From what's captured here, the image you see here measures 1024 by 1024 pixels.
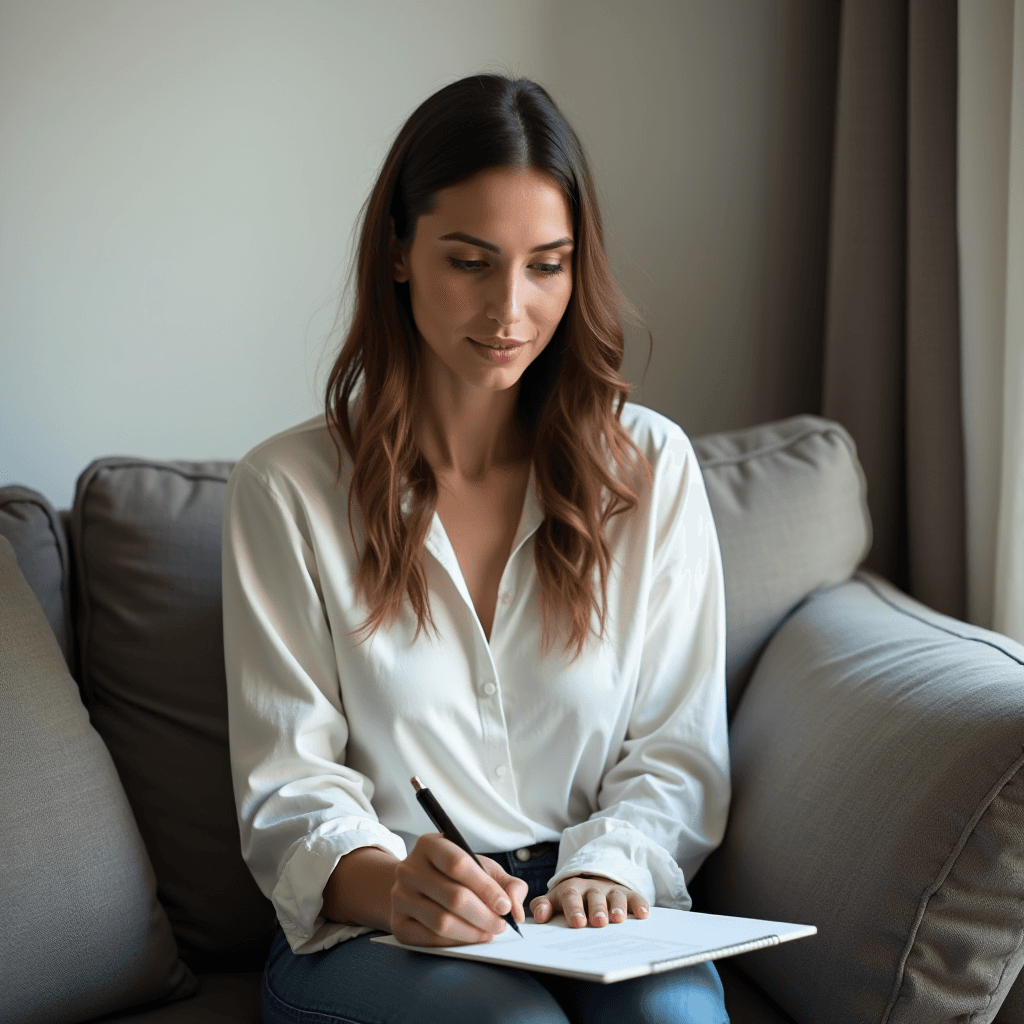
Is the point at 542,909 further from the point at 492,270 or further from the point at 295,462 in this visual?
the point at 492,270

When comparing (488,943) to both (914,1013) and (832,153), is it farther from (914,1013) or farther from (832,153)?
(832,153)

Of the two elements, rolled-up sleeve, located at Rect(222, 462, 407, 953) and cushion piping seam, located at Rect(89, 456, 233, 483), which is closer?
rolled-up sleeve, located at Rect(222, 462, 407, 953)

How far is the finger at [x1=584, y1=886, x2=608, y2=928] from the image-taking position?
1.02 metres

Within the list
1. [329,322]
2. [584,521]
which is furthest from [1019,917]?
[329,322]

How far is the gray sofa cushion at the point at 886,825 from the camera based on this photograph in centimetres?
99

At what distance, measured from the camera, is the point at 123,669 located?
1.35m

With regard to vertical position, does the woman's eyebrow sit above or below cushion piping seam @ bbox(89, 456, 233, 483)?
above

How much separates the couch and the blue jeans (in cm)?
15

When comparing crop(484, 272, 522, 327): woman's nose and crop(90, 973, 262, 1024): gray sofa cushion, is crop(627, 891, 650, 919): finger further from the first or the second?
crop(484, 272, 522, 327): woman's nose

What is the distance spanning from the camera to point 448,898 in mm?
952

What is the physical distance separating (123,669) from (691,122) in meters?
1.27

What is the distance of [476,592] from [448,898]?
1.36 feet

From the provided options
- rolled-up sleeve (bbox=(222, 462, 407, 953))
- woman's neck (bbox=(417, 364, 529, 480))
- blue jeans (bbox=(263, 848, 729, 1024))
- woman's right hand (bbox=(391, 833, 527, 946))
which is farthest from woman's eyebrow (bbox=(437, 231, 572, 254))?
blue jeans (bbox=(263, 848, 729, 1024))

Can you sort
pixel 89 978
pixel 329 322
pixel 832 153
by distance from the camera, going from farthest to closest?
pixel 832 153, pixel 329 322, pixel 89 978
